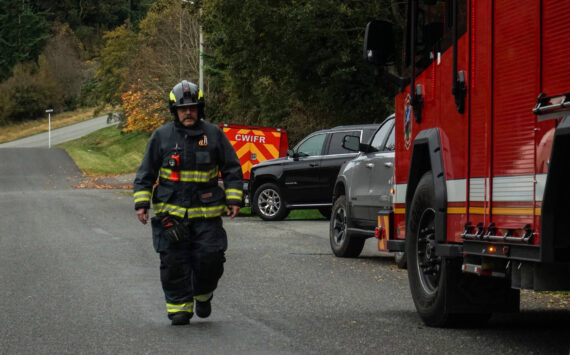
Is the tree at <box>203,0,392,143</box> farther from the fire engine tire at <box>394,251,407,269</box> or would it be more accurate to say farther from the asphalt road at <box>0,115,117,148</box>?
the asphalt road at <box>0,115,117,148</box>

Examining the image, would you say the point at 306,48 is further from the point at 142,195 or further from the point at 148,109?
the point at 148,109

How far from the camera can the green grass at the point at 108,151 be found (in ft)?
181

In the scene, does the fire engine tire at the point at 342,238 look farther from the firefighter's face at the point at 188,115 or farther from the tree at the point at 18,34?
the tree at the point at 18,34

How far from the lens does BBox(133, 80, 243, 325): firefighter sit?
7.83 m

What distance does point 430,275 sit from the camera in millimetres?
7852

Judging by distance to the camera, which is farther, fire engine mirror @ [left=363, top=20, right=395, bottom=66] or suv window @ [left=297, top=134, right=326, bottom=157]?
suv window @ [left=297, top=134, right=326, bottom=157]

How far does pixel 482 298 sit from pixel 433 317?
15.1 inches

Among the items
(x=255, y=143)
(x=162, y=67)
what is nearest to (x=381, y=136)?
(x=255, y=143)

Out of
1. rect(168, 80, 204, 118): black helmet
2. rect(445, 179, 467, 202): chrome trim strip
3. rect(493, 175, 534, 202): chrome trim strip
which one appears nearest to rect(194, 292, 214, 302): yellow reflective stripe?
rect(168, 80, 204, 118): black helmet

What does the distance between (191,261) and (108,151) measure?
61.0 meters

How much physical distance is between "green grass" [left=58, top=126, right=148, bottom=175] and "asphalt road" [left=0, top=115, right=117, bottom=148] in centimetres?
187

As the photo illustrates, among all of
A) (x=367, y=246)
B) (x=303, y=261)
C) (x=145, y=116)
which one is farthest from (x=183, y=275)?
(x=145, y=116)

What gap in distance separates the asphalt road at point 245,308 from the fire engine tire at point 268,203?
178 inches

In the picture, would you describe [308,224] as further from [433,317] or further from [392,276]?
[433,317]
